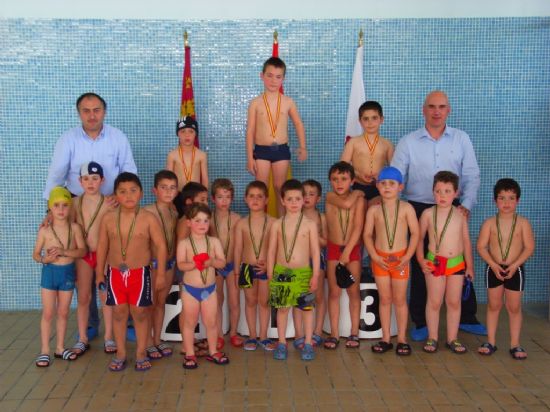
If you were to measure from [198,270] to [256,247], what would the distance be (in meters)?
0.78

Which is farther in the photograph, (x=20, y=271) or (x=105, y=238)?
(x=20, y=271)

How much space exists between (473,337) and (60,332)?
4.15 m

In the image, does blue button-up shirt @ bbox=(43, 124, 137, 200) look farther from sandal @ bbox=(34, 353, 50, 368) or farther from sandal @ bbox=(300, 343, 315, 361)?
sandal @ bbox=(300, 343, 315, 361)

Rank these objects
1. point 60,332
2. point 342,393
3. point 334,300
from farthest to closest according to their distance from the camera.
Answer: point 334,300 < point 60,332 < point 342,393

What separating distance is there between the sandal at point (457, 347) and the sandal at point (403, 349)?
409mm

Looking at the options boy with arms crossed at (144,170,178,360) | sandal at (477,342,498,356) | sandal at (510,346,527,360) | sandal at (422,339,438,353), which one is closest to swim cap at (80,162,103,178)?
boy with arms crossed at (144,170,178,360)

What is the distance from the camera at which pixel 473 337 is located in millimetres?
6398

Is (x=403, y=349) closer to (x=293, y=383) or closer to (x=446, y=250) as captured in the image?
(x=446, y=250)

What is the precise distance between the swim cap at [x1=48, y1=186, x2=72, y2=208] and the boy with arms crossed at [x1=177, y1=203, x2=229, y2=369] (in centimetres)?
112

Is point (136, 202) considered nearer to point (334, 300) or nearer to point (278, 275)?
point (278, 275)

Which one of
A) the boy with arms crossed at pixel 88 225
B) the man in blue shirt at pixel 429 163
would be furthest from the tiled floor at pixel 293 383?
the man in blue shirt at pixel 429 163

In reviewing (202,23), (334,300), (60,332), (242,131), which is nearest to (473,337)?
(334,300)

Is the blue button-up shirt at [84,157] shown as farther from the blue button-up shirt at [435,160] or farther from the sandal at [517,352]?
the sandal at [517,352]

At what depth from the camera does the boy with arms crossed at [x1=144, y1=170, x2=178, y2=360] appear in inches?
230
